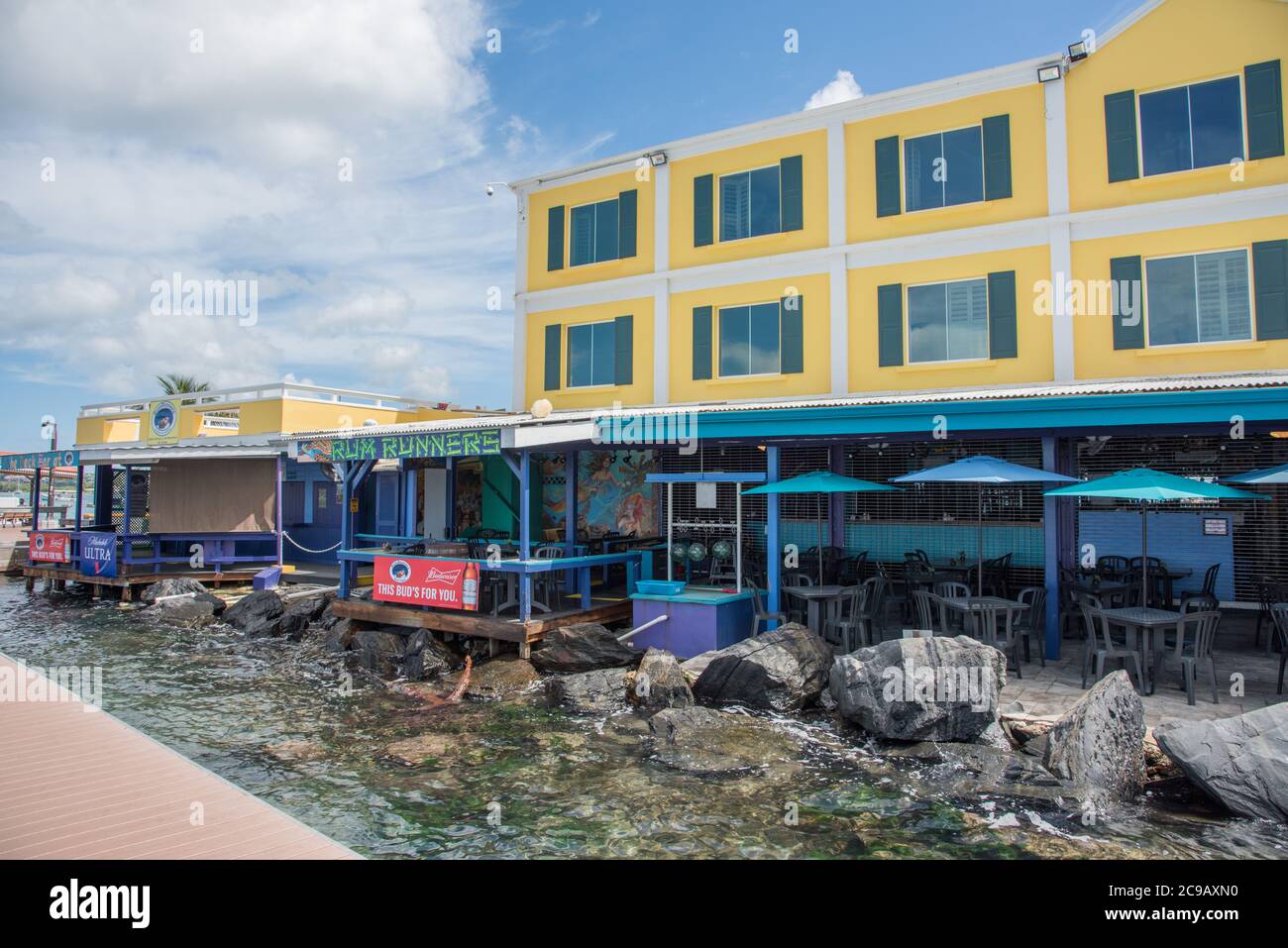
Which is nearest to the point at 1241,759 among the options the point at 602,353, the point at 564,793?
the point at 564,793

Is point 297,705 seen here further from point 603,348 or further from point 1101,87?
point 1101,87

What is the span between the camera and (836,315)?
47.3 feet

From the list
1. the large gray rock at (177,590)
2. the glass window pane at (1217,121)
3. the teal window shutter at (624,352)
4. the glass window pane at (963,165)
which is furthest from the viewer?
the large gray rock at (177,590)

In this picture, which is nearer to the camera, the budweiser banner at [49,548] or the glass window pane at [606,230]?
the glass window pane at [606,230]

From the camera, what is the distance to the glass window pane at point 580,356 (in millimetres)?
17078

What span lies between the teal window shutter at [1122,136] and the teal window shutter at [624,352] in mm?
8850

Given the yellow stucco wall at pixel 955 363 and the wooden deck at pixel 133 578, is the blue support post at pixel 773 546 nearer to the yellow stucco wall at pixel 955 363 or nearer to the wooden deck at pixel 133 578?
the yellow stucco wall at pixel 955 363

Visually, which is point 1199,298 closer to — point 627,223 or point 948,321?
point 948,321

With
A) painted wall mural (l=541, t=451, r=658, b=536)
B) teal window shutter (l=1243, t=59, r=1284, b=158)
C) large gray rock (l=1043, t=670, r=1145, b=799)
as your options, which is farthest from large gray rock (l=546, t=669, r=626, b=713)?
teal window shutter (l=1243, t=59, r=1284, b=158)

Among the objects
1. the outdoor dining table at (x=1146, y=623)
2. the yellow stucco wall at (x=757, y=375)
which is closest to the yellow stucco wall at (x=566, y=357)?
the yellow stucco wall at (x=757, y=375)

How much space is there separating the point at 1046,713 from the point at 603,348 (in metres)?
11.6

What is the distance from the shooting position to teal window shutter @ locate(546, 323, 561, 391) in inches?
685

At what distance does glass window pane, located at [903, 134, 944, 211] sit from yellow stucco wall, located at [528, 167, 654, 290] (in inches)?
204
